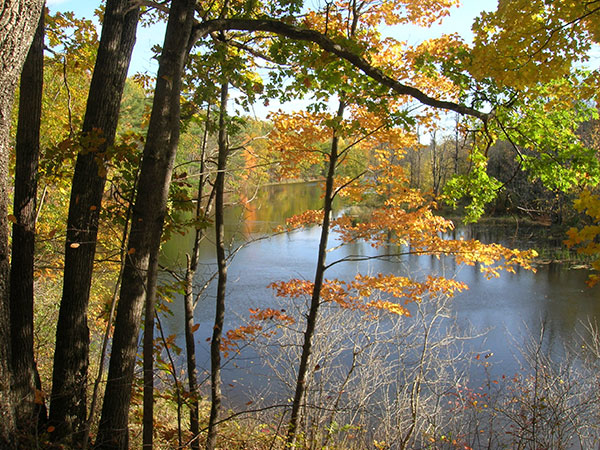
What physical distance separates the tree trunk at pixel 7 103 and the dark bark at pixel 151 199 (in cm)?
57

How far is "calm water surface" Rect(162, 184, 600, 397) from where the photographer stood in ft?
33.3

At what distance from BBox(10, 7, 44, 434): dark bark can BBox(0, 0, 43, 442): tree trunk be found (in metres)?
0.75

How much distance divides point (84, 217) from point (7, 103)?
1.30 metres

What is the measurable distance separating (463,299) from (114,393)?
11.6 m

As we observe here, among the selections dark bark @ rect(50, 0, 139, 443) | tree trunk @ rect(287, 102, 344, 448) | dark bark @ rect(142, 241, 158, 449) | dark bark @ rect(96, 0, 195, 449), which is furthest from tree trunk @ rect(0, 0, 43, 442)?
tree trunk @ rect(287, 102, 344, 448)

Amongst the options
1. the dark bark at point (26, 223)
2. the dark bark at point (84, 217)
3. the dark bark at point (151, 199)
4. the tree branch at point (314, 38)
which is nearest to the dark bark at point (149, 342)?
the dark bark at point (151, 199)

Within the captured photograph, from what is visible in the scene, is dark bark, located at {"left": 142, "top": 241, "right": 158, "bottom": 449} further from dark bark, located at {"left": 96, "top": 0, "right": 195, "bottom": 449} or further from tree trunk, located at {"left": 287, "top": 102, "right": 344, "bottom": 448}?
tree trunk, located at {"left": 287, "top": 102, "right": 344, "bottom": 448}

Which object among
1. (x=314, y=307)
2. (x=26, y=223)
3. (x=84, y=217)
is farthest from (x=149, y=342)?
(x=314, y=307)

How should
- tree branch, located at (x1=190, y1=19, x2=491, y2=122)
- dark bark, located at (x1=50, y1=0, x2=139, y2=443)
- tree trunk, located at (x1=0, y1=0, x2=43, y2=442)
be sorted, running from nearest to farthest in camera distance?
tree trunk, located at (x1=0, y1=0, x2=43, y2=442), tree branch, located at (x1=190, y1=19, x2=491, y2=122), dark bark, located at (x1=50, y1=0, x2=139, y2=443)

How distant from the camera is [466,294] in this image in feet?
44.0

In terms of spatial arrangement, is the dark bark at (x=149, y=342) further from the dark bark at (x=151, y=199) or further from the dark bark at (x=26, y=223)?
the dark bark at (x=26, y=223)

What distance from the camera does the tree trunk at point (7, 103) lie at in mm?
1914

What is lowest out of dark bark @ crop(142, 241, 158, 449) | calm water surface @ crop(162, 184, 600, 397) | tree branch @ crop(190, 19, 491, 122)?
calm water surface @ crop(162, 184, 600, 397)

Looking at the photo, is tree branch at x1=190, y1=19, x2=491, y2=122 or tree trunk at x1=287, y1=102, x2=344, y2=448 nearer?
tree branch at x1=190, y1=19, x2=491, y2=122
